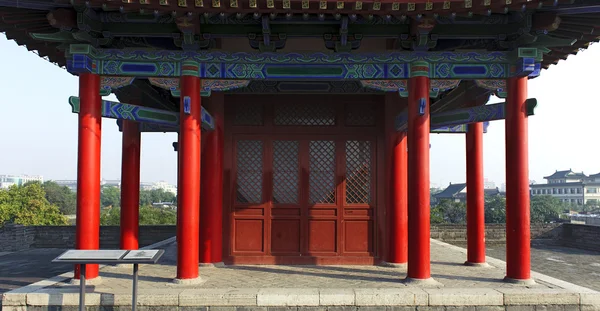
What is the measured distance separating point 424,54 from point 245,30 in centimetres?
296

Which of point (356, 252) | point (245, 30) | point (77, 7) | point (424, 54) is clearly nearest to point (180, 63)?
point (245, 30)

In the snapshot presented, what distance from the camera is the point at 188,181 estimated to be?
7379 mm

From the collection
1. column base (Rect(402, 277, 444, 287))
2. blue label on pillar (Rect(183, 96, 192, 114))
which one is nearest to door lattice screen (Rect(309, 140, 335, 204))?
column base (Rect(402, 277, 444, 287))

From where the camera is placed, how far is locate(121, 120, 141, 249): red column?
31.7 feet

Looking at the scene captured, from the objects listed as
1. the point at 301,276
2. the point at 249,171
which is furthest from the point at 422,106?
the point at 249,171

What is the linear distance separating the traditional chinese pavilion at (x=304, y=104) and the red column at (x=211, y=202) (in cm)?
3

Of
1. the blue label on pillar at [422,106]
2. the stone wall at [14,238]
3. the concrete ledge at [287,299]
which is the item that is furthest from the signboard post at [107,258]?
the stone wall at [14,238]

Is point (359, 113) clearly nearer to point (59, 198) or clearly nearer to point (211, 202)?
point (211, 202)

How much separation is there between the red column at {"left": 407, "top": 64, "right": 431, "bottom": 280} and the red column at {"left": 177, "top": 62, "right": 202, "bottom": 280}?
11.2ft

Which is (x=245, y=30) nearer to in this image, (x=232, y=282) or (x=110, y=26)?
(x=110, y=26)

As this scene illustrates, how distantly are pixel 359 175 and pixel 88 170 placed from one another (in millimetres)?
5111

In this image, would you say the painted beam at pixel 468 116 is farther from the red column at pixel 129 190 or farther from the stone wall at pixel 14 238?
the stone wall at pixel 14 238

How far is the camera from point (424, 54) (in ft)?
25.1

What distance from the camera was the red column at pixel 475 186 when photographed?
952cm
